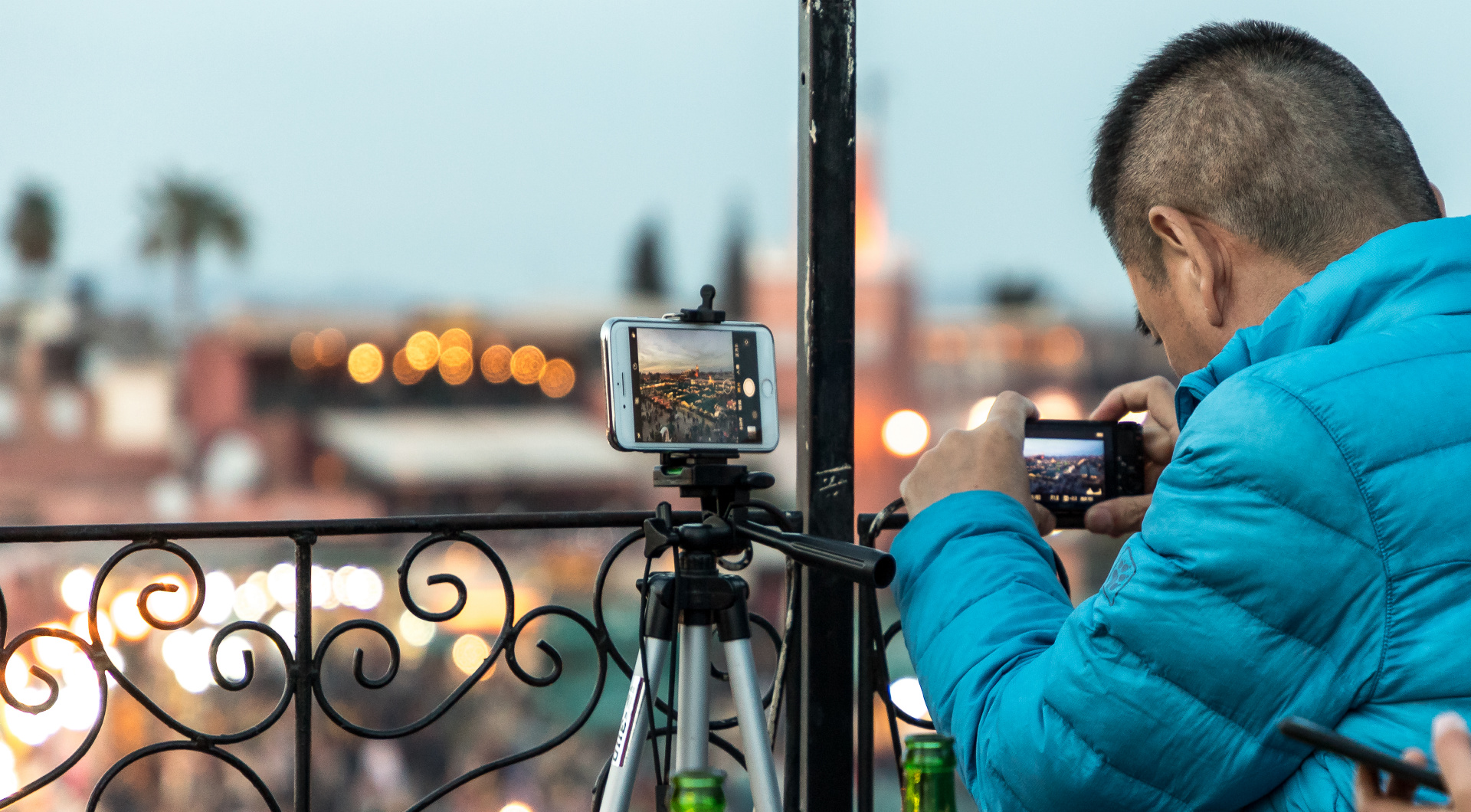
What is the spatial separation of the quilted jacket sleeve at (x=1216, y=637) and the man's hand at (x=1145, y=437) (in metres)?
0.33

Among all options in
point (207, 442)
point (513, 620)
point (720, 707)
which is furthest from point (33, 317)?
point (513, 620)

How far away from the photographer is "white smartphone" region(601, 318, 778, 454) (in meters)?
1.19

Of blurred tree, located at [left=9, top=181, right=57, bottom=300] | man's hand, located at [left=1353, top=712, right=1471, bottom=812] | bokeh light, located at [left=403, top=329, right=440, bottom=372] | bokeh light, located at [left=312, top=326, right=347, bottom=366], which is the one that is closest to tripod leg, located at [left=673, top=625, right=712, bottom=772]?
man's hand, located at [left=1353, top=712, right=1471, bottom=812]

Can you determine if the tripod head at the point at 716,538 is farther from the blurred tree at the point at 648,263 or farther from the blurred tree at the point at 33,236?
the blurred tree at the point at 648,263

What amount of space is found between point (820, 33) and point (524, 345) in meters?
31.8

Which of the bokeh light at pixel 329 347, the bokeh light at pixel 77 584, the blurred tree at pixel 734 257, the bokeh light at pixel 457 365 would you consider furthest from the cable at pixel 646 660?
the blurred tree at pixel 734 257

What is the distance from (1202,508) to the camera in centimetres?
73

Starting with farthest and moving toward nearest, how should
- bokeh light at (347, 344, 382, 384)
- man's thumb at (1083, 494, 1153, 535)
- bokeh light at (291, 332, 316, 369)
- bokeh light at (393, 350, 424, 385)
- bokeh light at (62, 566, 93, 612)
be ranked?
bokeh light at (393, 350, 424, 385) < bokeh light at (347, 344, 382, 384) < bokeh light at (291, 332, 316, 369) < bokeh light at (62, 566, 93, 612) < man's thumb at (1083, 494, 1153, 535)

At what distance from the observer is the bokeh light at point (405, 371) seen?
1254 inches

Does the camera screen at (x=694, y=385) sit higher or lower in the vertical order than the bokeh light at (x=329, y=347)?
lower

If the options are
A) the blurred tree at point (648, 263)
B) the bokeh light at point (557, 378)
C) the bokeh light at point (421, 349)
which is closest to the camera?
the bokeh light at point (421, 349)

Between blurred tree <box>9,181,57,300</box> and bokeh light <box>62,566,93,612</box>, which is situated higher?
blurred tree <box>9,181,57,300</box>

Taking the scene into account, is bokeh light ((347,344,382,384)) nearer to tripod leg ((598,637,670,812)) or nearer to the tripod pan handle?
tripod leg ((598,637,670,812))

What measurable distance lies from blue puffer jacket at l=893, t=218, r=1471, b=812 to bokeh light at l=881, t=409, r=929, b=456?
29.7 metres
